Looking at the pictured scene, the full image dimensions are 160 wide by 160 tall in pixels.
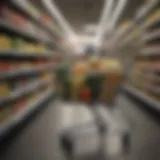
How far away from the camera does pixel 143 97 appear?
7414 mm

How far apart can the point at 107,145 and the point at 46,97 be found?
4061mm

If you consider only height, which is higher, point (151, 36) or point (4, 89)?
point (151, 36)

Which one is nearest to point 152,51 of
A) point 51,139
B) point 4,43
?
point 51,139

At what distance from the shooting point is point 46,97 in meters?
7.91

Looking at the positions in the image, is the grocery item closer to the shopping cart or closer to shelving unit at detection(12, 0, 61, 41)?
the shopping cart

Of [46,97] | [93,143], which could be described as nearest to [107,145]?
[93,143]

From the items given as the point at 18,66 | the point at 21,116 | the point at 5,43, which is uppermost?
the point at 5,43

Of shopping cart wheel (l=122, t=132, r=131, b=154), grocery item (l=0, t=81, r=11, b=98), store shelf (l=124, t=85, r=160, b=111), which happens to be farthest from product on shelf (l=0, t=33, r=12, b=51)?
store shelf (l=124, t=85, r=160, b=111)

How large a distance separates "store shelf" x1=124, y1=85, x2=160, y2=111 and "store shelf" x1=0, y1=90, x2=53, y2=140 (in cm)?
218

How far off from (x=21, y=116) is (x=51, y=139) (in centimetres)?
97

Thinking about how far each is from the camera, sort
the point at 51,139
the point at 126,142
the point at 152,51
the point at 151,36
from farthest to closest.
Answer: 1. the point at 151,36
2. the point at 152,51
3. the point at 51,139
4. the point at 126,142

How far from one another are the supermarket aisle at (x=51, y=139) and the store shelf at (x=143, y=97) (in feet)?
0.80

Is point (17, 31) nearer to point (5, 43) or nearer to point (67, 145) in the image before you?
point (5, 43)

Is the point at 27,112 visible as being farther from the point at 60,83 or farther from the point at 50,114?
the point at 60,83
